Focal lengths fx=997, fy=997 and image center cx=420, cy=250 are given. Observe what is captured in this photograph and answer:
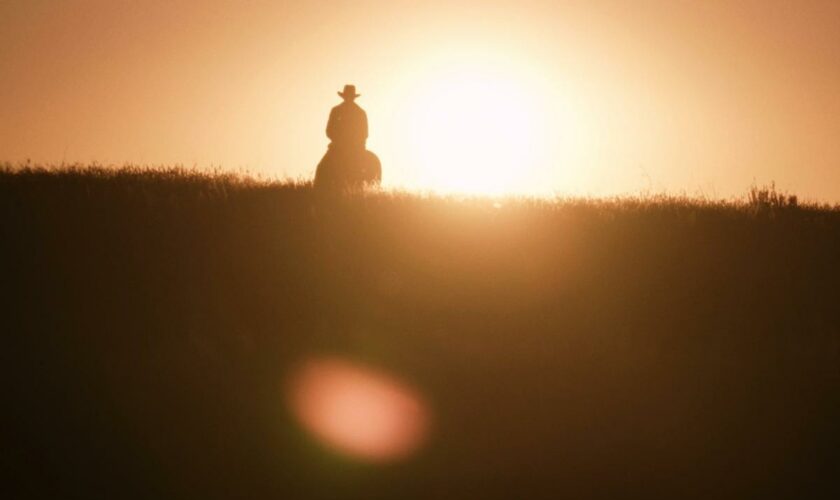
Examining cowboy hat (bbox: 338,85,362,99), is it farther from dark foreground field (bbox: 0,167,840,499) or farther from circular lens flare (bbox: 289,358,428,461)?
circular lens flare (bbox: 289,358,428,461)

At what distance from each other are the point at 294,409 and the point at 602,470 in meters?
2.46

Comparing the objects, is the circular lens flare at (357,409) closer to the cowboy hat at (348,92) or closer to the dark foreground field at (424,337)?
the dark foreground field at (424,337)

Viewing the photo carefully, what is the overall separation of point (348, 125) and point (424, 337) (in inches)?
254

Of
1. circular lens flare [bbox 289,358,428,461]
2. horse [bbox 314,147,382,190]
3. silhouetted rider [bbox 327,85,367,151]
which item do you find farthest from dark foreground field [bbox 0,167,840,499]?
silhouetted rider [bbox 327,85,367,151]

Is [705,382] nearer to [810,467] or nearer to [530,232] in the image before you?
[810,467]

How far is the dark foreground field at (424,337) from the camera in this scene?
682 centimetres

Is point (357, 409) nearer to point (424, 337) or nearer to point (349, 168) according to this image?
point (424, 337)

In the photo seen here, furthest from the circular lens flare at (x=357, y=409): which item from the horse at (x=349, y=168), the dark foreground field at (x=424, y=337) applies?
the horse at (x=349, y=168)

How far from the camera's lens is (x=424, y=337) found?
10.1m

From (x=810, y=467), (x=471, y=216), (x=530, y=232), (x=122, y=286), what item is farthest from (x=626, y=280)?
(x=122, y=286)

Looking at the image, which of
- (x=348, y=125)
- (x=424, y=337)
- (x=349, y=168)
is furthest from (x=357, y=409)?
(x=348, y=125)

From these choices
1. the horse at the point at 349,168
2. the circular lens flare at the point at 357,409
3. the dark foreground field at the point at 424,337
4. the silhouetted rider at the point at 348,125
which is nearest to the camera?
the dark foreground field at the point at 424,337

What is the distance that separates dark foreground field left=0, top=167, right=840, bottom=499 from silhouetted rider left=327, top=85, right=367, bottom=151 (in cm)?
240

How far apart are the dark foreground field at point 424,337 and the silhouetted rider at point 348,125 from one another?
240 centimetres
